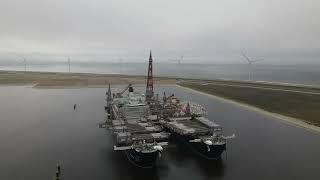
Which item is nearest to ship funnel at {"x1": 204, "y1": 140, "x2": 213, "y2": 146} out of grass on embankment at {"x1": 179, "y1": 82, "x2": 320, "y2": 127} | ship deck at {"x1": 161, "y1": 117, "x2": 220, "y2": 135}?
ship deck at {"x1": 161, "y1": 117, "x2": 220, "y2": 135}

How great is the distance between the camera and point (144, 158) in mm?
53406

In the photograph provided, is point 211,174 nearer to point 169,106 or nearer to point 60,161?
point 60,161

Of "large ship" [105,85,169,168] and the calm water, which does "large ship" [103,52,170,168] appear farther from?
the calm water

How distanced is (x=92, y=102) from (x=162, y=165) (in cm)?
7416

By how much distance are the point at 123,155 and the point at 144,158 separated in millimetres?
10019

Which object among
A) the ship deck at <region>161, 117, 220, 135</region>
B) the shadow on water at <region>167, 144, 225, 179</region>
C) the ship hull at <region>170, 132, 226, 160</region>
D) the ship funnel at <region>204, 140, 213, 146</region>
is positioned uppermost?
the ship deck at <region>161, 117, 220, 135</region>

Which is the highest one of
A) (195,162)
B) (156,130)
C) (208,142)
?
(156,130)

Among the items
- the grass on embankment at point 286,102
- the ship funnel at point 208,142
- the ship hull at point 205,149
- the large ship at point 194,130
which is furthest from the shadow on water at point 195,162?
the grass on embankment at point 286,102

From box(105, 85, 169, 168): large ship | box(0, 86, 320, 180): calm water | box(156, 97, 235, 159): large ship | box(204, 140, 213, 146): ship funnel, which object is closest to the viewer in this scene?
box(0, 86, 320, 180): calm water

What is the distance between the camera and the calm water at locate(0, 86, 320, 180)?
2051 inches

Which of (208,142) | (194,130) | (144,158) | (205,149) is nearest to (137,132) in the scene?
(144,158)

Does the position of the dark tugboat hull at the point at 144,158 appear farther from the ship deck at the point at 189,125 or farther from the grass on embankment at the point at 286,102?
the grass on embankment at the point at 286,102

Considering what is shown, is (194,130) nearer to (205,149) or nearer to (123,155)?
(205,149)

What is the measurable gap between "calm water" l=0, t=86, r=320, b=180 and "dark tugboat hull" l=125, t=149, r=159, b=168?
1.12m
